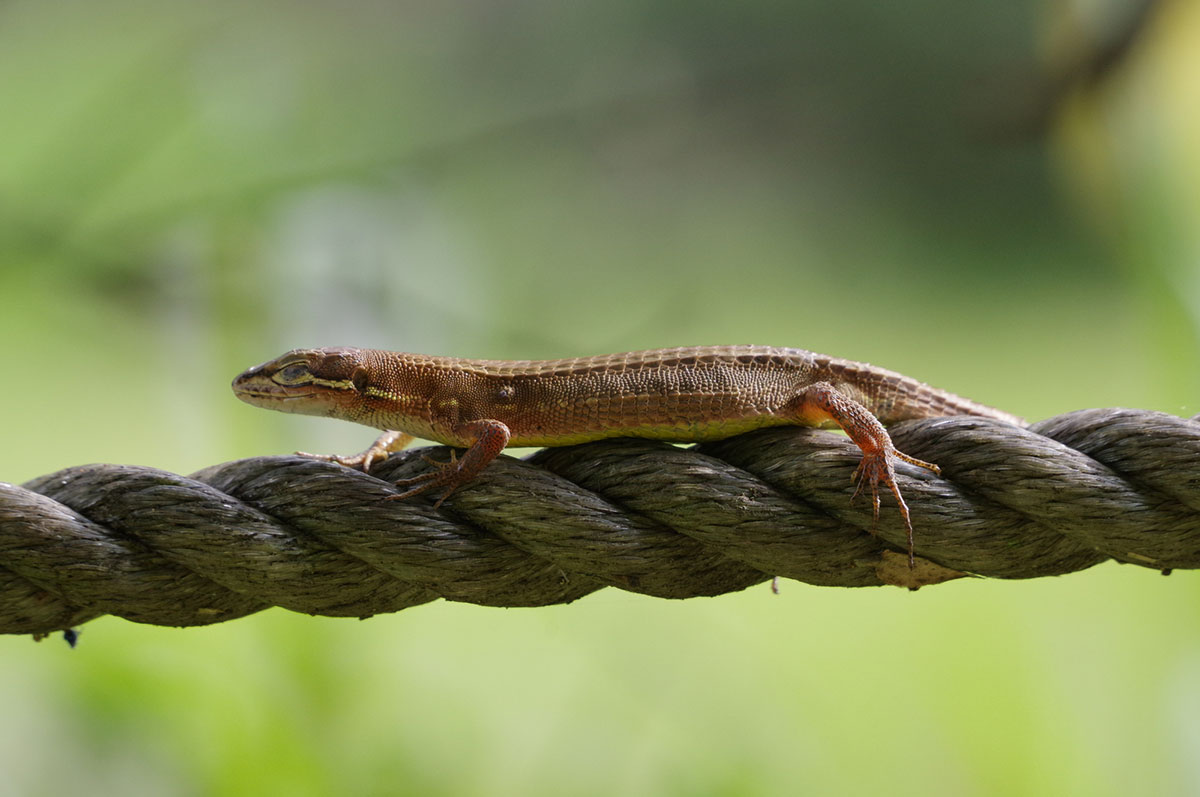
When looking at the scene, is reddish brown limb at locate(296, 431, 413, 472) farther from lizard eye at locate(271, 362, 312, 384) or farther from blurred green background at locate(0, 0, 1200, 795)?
blurred green background at locate(0, 0, 1200, 795)

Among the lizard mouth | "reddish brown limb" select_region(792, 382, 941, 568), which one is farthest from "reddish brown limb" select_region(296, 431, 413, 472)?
"reddish brown limb" select_region(792, 382, 941, 568)

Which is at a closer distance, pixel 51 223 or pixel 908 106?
pixel 51 223

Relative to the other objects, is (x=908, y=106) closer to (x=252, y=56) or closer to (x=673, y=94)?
(x=673, y=94)

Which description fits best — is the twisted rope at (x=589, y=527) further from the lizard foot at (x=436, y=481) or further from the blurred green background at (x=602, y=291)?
the blurred green background at (x=602, y=291)

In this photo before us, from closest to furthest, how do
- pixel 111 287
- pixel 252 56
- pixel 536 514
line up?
pixel 536 514
pixel 111 287
pixel 252 56

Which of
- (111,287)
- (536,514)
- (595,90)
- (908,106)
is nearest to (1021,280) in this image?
(908,106)

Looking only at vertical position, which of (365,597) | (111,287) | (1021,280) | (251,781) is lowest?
(251,781)

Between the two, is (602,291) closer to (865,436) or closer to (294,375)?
(294,375)

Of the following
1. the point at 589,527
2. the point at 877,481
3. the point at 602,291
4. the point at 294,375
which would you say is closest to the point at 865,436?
the point at 877,481
